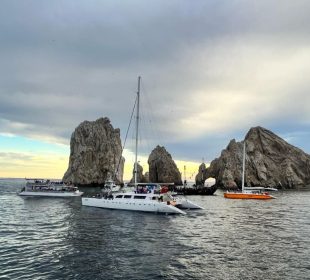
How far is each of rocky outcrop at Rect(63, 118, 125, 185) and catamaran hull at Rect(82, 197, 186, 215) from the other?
354 ft

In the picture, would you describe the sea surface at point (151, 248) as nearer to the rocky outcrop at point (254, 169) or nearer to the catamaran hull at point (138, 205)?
the catamaran hull at point (138, 205)

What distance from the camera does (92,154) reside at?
599 feet

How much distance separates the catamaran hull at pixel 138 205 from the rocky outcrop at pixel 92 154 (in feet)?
354

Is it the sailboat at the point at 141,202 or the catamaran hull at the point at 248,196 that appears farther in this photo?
the catamaran hull at the point at 248,196

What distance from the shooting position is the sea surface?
24794 mm

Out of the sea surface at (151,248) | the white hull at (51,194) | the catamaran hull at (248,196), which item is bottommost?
the sea surface at (151,248)

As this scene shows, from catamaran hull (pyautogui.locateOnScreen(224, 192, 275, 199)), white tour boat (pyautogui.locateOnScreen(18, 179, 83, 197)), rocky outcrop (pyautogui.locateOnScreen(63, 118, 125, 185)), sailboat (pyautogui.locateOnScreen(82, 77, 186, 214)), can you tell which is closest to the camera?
sailboat (pyautogui.locateOnScreen(82, 77, 186, 214))

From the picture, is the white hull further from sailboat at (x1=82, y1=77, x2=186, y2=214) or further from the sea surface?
the sea surface

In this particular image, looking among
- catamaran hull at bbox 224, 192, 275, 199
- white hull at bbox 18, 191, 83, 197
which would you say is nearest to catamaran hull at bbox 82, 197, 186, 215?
white hull at bbox 18, 191, 83, 197

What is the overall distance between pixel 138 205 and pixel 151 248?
28626mm

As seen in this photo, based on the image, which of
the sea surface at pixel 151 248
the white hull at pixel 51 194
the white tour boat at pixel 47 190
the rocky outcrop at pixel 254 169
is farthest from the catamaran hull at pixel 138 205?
the rocky outcrop at pixel 254 169

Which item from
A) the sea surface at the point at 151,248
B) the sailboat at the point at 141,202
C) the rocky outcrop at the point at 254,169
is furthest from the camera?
the rocky outcrop at the point at 254,169

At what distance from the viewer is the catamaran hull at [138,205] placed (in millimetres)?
59062

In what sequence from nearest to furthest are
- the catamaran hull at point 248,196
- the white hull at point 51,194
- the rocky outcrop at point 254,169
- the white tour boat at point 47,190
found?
the white hull at point 51,194, the white tour boat at point 47,190, the catamaran hull at point 248,196, the rocky outcrop at point 254,169
